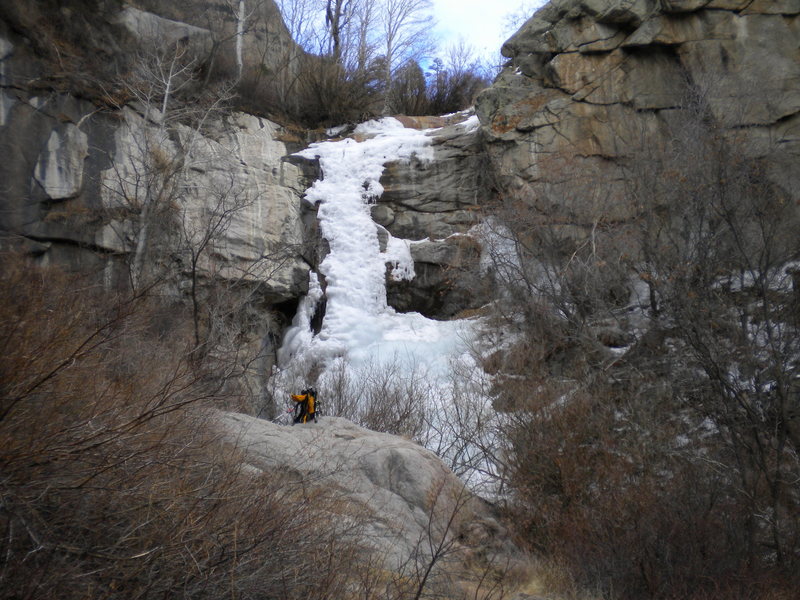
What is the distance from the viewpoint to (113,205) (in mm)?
13586

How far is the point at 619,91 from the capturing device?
14453mm

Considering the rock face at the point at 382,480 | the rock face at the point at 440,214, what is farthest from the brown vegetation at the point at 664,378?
the rock face at the point at 440,214

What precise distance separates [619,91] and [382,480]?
12.0m

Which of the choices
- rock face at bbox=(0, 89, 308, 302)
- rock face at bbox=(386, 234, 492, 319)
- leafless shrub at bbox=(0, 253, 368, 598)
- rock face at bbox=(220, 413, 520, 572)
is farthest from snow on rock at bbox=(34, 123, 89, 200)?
leafless shrub at bbox=(0, 253, 368, 598)

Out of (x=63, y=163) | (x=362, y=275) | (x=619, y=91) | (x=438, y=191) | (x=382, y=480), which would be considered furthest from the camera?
(x=438, y=191)

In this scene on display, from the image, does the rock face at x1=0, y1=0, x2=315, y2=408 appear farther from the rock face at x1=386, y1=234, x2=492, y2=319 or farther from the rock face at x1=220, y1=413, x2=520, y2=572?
the rock face at x1=220, y1=413, x2=520, y2=572

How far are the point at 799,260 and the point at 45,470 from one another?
10963mm

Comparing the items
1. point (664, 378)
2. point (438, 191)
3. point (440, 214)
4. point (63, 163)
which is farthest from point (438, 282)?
point (63, 163)

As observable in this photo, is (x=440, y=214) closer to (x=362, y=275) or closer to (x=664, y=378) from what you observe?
(x=362, y=275)

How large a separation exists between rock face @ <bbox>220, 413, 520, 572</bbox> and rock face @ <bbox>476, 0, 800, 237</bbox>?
323 inches

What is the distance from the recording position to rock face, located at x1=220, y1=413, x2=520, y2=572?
4.93 meters

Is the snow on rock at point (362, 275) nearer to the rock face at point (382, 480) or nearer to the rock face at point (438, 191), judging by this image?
the rock face at point (438, 191)

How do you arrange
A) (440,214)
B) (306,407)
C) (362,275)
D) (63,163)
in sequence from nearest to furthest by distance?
(306,407) < (63,163) < (362,275) < (440,214)

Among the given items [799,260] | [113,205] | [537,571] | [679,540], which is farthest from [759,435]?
[113,205]
